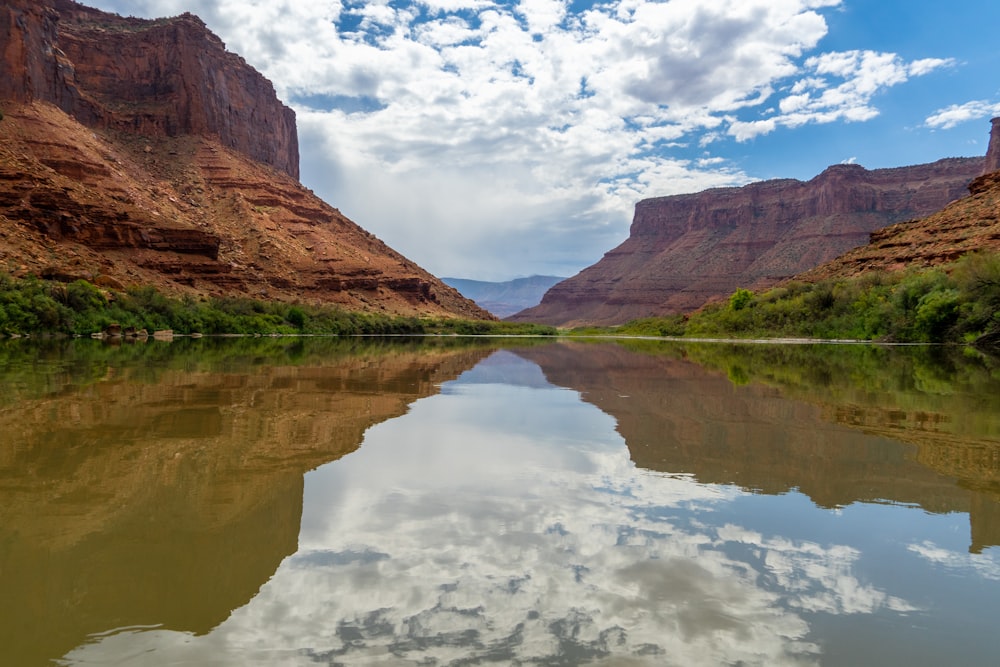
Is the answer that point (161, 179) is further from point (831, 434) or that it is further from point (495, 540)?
Answer: point (495, 540)

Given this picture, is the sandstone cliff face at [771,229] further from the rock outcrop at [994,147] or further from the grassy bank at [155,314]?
the grassy bank at [155,314]

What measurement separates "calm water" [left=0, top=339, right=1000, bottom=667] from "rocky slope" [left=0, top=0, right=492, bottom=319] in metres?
56.7

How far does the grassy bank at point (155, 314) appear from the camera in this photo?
147 feet

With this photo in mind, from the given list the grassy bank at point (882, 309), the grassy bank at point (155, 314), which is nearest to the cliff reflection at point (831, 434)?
the grassy bank at point (882, 309)

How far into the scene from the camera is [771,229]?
170250 mm

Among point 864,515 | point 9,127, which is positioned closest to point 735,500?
point 864,515

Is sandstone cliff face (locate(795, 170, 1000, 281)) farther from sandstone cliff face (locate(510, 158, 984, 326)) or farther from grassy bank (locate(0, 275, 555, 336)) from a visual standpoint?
sandstone cliff face (locate(510, 158, 984, 326))

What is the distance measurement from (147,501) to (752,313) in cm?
6496

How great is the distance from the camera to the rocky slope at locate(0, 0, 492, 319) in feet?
208

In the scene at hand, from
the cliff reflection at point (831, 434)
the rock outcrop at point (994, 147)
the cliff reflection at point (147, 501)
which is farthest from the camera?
the rock outcrop at point (994, 147)

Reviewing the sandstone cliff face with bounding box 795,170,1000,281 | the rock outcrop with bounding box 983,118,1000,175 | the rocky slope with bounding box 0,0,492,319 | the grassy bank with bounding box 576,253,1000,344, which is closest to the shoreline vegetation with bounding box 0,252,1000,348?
the grassy bank with bounding box 576,253,1000,344

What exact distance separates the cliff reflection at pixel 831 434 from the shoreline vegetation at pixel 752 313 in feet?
75.0

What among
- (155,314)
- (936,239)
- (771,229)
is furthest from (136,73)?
(771,229)

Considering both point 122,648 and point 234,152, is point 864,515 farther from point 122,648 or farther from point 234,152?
point 234,152
